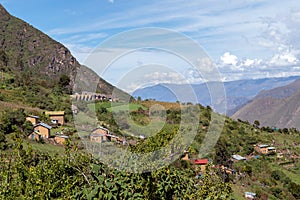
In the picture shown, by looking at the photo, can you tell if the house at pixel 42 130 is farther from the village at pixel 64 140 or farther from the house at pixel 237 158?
the house at pixel 237 158

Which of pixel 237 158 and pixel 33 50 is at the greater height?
pixel 33 50

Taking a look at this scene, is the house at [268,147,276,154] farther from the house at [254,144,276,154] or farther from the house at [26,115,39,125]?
the house at [26,115,39,125]

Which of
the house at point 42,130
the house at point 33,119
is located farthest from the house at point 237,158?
the house at point 33,119

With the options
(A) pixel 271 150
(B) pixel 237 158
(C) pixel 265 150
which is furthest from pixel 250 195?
(A) pixel 271 150

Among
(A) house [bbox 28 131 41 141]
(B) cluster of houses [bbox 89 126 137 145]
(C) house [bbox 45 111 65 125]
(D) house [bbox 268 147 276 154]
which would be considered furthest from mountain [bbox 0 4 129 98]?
(B) cluster of houses [bbox 89 126 137 145]

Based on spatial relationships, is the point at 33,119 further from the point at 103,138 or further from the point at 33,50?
the point at 33,50

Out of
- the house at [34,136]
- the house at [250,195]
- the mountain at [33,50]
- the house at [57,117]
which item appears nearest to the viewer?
the house at [250,195]

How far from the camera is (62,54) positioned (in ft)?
286

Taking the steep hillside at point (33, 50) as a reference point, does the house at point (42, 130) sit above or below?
below

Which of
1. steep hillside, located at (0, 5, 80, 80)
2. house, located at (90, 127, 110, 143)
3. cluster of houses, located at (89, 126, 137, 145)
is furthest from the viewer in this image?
steep hillside, located at (0, 5, 80, 80)

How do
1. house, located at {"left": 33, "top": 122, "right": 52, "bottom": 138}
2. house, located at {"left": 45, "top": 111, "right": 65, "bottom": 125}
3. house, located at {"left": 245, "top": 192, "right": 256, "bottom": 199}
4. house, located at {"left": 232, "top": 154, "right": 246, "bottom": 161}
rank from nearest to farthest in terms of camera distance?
house, located at {"left": 245, "top": 192, "right": 256, "bottom": 199}, house, located at {"left": 33, "top": 122, "right": 52, "bottom": 138}, house, located at {"left": 45, "top": 111, "right": 65, "bottom": 125}, house, located at {"left": 232, "top": 154, "right": 246, "bottom": 161}

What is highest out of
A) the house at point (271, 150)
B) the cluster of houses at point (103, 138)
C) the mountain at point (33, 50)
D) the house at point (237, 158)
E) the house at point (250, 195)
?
the mountain at point (33, 50)

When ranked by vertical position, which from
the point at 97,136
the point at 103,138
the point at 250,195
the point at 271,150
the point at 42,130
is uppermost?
the point at 97,136

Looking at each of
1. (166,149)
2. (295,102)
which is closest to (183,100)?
(166,149)
